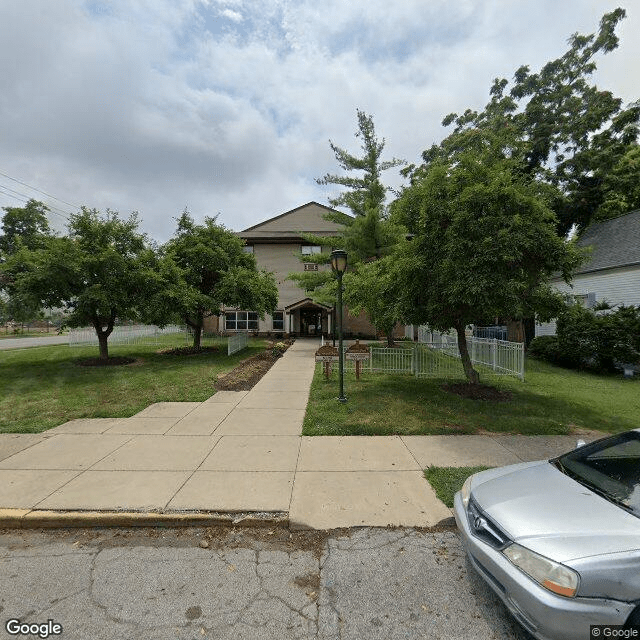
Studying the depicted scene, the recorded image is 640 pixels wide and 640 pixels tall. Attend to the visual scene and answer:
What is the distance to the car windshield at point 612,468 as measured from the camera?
258 centimetres

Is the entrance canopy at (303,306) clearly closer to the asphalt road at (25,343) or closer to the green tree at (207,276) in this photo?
the green tree at (207,276)

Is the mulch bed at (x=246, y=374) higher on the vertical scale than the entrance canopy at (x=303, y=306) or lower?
lower

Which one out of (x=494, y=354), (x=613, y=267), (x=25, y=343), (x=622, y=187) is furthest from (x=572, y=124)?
(x=25, y=343)

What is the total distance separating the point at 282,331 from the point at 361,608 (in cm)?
2640

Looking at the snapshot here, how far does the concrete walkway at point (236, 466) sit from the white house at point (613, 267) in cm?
1267

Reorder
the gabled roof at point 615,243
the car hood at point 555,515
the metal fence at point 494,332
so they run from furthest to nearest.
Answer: the metal fence at point 494,332, the gabled roof at point 615,243, the car hood at point 555,515

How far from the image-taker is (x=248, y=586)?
275cm

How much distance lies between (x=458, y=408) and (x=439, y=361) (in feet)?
12.9

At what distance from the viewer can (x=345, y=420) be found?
668 centimetres

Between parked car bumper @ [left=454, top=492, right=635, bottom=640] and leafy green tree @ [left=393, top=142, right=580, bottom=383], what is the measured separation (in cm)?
546

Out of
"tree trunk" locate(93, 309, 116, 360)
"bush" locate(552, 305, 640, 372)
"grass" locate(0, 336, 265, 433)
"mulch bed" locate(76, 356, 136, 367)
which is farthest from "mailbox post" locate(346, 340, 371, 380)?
"tree trunk" locate(93, 309, 116, 360)

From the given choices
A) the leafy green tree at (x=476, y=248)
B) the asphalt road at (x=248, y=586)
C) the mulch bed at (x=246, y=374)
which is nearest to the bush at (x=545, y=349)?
the leafy green tree at (x=476, y=248)

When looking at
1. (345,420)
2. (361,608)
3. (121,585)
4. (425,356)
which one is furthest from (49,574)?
(425,356)

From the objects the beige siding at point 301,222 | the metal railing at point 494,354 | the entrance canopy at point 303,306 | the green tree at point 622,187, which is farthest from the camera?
the beige siding at point 301,222
